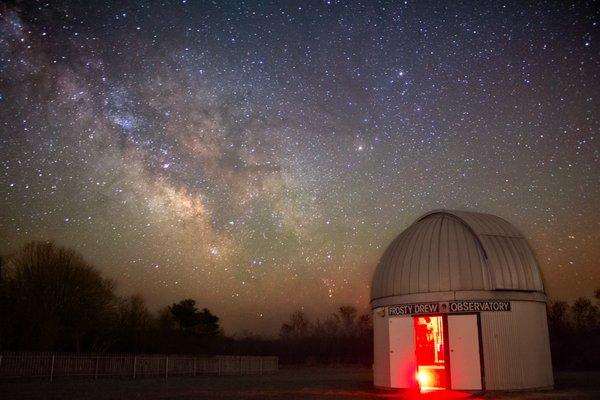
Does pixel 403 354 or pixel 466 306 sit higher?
pixel 466 306

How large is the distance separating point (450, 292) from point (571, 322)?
4808cm

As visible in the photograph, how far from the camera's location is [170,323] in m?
50.4

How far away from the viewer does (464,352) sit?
16484 millimetres

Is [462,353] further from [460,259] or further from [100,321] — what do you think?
[100,321]

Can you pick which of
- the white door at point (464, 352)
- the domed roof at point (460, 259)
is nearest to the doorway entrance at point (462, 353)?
the white door at point (464, 352)

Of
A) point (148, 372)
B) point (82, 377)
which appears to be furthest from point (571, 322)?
point (82, 377)

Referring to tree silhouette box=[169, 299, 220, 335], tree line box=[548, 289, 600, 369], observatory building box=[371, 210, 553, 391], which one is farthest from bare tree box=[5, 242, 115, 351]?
tree line box=[548, 289, 600, 369]

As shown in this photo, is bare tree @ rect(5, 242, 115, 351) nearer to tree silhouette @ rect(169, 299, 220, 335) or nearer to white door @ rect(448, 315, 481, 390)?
tree silhouette @ rect(169, 299, 220, 335)

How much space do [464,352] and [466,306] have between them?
4.94ft

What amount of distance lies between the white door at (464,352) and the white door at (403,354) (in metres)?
1.45

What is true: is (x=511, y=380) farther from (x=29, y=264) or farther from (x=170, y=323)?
(x=170, y=323)

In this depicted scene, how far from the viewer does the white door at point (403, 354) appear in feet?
57.9

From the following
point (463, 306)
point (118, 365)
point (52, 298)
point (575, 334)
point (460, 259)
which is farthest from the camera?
point (575, 334)

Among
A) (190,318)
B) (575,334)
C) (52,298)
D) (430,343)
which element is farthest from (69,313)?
(575,334)
